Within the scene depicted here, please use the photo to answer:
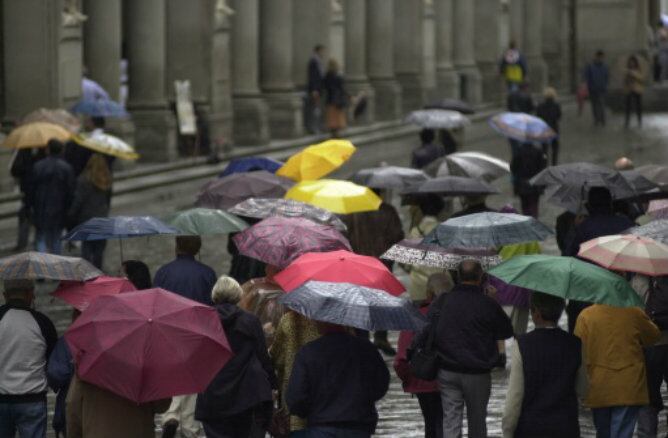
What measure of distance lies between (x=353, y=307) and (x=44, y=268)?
2085mm

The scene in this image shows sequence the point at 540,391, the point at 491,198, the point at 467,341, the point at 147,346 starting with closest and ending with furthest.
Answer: the point at 147,346, the point at 540,391, the point at 467,341, the point at 491,198

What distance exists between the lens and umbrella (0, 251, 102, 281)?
36.9 ft

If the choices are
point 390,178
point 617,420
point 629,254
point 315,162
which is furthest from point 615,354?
point 315,162

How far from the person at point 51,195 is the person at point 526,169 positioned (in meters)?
5.64

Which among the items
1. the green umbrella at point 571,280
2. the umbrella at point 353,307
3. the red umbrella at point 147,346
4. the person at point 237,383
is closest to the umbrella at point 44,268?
the person at point 237,383

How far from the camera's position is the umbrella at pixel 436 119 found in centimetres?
2317

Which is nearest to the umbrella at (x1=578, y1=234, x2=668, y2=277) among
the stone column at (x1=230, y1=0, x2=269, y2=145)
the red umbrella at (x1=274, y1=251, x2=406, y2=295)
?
the red umbrella at (x1=274, y1=251, x2=406, y2=295)

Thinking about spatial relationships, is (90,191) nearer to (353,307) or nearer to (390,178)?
(390,178)

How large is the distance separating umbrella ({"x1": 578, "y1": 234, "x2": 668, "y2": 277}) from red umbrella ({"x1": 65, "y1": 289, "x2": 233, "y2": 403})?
2.88m

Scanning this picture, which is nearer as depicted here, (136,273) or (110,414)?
(110,414)

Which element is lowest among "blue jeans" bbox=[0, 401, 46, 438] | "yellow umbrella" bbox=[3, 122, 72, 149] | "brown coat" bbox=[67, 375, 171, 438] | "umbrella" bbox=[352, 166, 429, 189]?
"blue jeans" bbox=[0, 401, 46, 438]

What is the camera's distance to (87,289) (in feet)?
37.5

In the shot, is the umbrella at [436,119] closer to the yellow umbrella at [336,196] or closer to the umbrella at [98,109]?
the umbrella at [98,109]

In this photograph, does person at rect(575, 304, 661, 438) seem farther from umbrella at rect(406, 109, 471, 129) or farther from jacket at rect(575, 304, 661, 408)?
umbrella at rect(406, 109, 471, 129)
